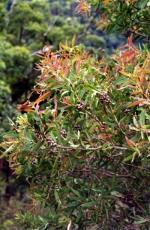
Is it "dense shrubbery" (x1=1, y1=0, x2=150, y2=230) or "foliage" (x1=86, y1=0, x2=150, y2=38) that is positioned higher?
"foliage" (x1=86, y1=0, x2=150, y2=38)

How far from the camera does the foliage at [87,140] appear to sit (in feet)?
8.11

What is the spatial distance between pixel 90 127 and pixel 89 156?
0.80ft

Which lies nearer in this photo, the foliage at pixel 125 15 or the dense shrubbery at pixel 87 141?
the dense shrubbery at pixel 87 141

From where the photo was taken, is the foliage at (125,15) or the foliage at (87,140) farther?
the foliage at (125,15)

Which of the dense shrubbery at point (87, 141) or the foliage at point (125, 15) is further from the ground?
the foliage at point (125, 15)

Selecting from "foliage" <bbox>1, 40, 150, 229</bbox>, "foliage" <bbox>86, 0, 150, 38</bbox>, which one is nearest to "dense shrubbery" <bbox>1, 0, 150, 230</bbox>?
"foliage" <bbox>1, 40, 150, 229</bbox>

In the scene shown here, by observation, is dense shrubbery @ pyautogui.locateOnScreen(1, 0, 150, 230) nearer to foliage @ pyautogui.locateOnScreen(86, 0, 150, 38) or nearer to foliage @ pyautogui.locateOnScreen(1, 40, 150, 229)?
foliage @ pyautogui.locateOnScreen(1, 40, 150, 229)

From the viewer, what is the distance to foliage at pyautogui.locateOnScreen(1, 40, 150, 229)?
2471 mm

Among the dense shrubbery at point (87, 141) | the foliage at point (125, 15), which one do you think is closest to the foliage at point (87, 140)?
the dense shrubbery at point (87, 141)

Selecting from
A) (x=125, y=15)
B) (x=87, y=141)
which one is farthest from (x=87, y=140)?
(x=125, y=15)

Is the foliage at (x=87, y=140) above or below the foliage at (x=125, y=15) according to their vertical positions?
below

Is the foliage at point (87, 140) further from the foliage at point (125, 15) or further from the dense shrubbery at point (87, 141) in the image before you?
the foliage at point (125, 15)

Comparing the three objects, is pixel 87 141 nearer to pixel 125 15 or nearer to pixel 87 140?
pixel 87 140

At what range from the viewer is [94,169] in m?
3.00
